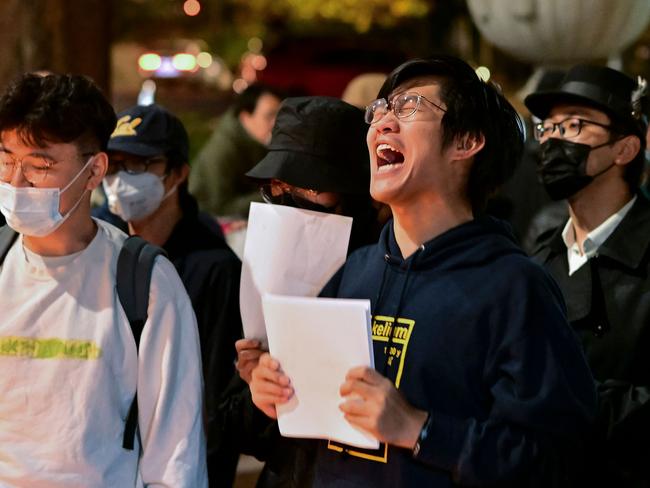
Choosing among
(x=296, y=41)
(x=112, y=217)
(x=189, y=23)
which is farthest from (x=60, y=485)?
(x=189, y=23)

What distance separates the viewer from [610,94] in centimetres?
462

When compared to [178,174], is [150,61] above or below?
above

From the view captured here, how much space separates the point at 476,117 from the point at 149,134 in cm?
202

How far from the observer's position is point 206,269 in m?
4.59

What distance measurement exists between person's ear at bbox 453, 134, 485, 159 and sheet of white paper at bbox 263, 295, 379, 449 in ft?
2.01

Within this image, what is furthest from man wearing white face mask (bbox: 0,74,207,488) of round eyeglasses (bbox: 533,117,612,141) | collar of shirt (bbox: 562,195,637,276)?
round eyeglasses (bbox: 533,117,612,141)

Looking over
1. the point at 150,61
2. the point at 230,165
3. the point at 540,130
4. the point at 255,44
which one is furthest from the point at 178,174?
the point at 150,61

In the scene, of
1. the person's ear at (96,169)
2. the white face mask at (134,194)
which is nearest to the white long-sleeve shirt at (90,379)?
the person's ear at (96,169)

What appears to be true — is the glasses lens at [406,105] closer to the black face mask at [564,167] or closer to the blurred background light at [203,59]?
the black face mask at [564,167]

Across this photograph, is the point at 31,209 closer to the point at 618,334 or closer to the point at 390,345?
the point at 390,345

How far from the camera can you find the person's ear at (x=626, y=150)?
4.64m

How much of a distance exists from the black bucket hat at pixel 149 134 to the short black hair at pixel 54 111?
1.13m

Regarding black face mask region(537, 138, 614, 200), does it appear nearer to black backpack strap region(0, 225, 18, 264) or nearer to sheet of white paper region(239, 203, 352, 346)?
sheet of white paper region(239, 203, 352, 346)

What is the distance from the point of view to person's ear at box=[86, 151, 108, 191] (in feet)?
12.0
